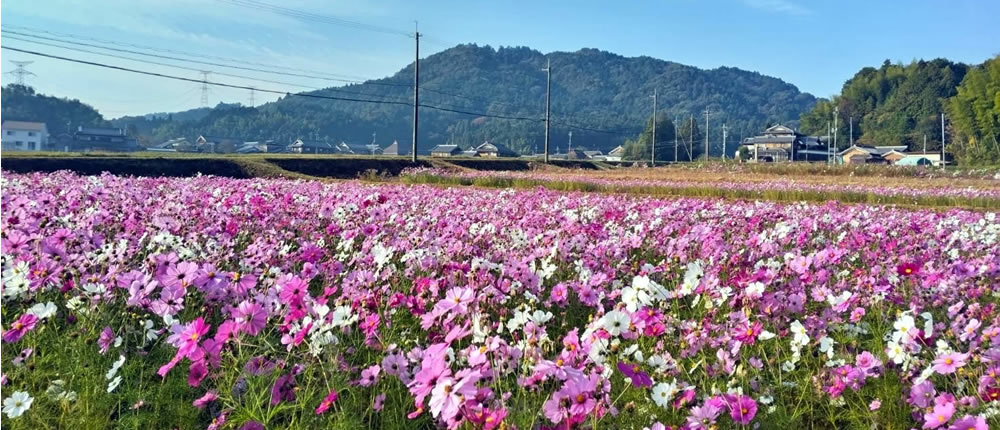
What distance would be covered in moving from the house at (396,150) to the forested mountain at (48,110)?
34.1 m

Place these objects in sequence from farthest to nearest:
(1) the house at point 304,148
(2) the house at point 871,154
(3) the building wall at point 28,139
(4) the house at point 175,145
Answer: (1) the house at point 304,148 < (4) the house at point 175,145 < (2) the house at point 871,154 < (3) the building wall at point 28,139

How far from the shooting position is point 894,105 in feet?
281

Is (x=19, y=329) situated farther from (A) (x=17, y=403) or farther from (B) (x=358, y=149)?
(B) (x=358, y=149)

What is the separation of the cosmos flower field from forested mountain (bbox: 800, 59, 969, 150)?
86.9 meters

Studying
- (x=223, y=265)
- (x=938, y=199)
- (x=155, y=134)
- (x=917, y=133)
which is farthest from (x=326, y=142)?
(x=223, y=265)

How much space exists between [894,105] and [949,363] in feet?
326

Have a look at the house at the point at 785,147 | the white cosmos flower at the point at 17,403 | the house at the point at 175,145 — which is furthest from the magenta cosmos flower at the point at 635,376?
the house at the point at 175,145

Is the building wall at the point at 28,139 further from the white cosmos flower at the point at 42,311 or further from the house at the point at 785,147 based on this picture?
the house at the point at 785,147

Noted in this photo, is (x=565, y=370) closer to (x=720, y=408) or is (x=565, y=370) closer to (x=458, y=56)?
(x=720, y=408)

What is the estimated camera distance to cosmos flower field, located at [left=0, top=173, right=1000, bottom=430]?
1.60m

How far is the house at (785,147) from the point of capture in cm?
7238

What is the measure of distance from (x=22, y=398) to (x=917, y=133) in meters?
93.6

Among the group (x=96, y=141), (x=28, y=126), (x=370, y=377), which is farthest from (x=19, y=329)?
(x=96, y=141)

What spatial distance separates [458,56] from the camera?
19712cm
